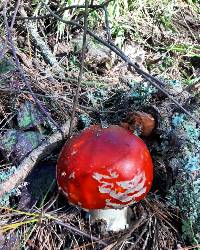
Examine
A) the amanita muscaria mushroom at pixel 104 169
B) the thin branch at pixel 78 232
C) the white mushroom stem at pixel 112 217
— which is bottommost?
the thin branch at pixel 78 232

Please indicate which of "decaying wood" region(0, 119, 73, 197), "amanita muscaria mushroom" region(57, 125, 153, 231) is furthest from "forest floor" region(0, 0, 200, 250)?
"amanita muscaria mushroom" region(57, 125, 153, 231)

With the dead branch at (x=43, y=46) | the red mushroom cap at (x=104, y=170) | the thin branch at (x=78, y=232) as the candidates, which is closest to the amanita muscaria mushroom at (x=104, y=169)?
the red mushroom cap at (x=104, y=170)

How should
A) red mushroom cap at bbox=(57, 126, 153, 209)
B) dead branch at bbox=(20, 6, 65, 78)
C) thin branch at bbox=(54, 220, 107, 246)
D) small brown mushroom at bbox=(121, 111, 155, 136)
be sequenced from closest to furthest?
red mushroom cap at bbox=(57, 126, 153, 209) < thin branch at bbox=(54, 220, 107, 246) < small brown mushroom at bbox=(121, 111, 155, 136) < dead branch at bbox=(20, 6, 65, 78)

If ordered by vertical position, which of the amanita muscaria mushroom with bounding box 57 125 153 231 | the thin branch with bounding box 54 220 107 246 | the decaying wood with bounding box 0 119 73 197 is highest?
the amanita muscaria mushroom with bounding box 57 125 153 231

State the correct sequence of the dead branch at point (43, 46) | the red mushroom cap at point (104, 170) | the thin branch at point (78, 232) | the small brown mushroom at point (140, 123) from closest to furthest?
the red mushroom cap at point (104, 170), the thin branch at point (78, 232), the small brown mushroom at point (140, 123), the dead branch at point (43, 46)

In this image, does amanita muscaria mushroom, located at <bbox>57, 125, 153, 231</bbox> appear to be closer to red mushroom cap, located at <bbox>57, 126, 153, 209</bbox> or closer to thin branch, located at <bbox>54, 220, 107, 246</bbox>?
red mushroom cap, located at <bbox>57, 126, 153, 209</bbox>

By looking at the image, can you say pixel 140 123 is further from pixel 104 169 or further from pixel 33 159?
Answer: pixel 33 159

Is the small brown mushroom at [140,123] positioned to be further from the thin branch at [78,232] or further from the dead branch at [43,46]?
the dead branch at [43,46]
